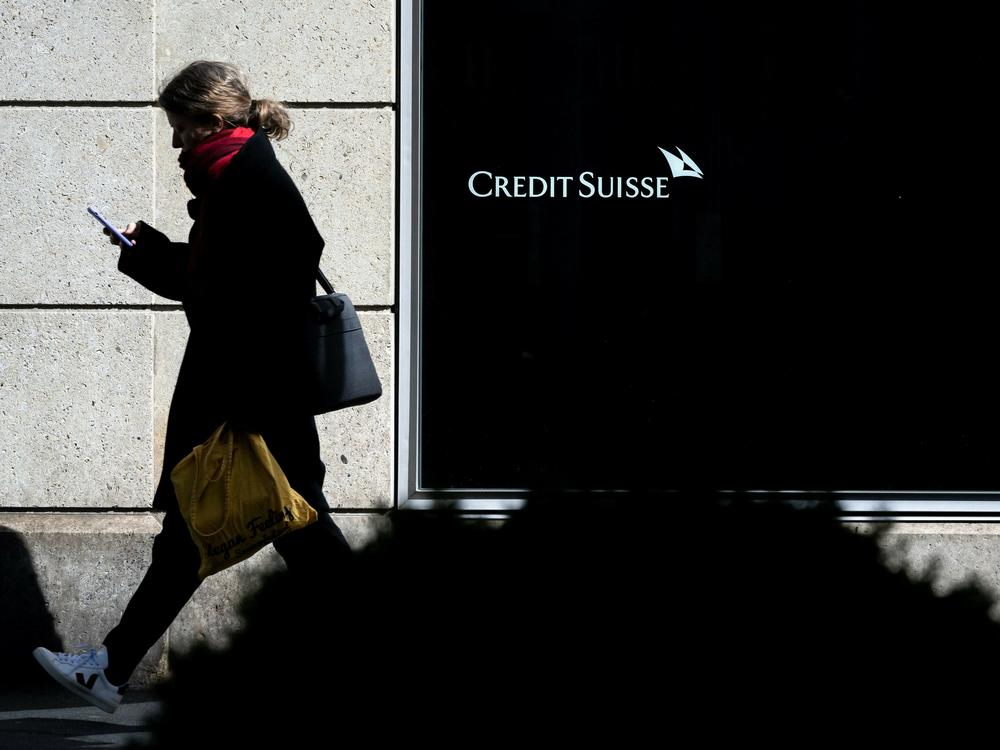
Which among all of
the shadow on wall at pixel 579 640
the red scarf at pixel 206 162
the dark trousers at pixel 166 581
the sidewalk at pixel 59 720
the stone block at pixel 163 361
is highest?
the red scarf at pixel 206 162

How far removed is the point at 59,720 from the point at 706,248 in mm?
2974

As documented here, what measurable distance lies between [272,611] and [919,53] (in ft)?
13.2

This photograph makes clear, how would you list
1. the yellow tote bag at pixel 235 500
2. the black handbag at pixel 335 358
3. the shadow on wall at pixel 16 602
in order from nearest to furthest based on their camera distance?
the yellow tote bag at pixel 235 500
the black handbag at pixel 335 358
the shadow on wall at pixel 16 602

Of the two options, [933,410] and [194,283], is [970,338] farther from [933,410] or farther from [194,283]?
[194,283]

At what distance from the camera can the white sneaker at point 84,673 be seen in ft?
11.6

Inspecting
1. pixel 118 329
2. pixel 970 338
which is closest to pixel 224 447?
pixel 118 329

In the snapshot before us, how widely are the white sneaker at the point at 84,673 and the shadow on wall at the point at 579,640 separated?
1.72m

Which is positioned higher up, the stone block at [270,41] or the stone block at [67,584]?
the stone block at [270,41]

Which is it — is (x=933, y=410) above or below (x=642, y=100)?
below

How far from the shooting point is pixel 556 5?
198 inches

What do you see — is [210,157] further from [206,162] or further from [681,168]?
[681,168]

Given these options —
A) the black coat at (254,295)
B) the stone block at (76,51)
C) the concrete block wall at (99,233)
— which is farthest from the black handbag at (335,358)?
the stone block at (76,51)

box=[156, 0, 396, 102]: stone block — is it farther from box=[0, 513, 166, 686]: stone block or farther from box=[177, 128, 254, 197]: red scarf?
box=[0, 513, 166, 686]: stone block

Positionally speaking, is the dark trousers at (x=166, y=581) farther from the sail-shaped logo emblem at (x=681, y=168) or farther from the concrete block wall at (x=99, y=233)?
the sail-shaped logo emblem at (x=681, y=168)
